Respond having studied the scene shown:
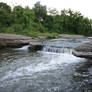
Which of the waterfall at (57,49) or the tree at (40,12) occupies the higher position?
the tree at (40,12)

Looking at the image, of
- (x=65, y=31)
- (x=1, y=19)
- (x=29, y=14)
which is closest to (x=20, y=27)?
(x=29, y=14)

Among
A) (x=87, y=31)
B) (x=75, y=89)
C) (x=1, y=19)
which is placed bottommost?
(x=75, y=89)

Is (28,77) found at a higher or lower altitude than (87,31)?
lower

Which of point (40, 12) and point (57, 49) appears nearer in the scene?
point (57, 49)

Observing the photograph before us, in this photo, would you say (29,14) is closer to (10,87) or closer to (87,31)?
(87,31)

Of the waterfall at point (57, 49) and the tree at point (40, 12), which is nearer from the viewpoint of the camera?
the waterfall at point (57, 49)

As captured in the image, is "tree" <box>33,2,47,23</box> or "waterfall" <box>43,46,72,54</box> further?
"tree" <box>33,2,47,23</box>

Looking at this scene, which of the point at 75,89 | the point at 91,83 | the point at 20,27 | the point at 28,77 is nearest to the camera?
the point at 75,89

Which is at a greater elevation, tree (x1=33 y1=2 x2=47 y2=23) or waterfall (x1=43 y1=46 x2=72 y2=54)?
tree (x1=33 y1=2 x2=47 y2=23)

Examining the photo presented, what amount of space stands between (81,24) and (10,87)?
115 ft

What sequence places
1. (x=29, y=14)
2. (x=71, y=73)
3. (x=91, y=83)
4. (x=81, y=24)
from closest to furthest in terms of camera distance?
(x=91, y=83) < (x=71, y=73) < (x=29, y=14) < (x=81, y=24)

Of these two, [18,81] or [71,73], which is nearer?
[18,81]

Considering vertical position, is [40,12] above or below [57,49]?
above

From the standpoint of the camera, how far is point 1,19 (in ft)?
85.4
